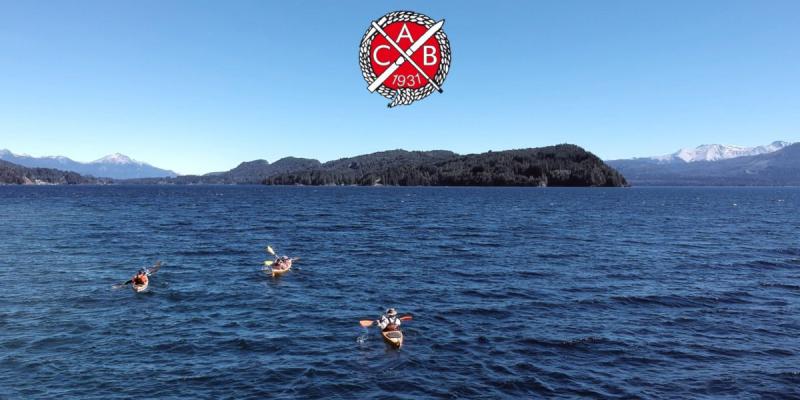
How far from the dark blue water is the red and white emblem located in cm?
1284

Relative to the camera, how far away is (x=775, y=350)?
86.9 ft

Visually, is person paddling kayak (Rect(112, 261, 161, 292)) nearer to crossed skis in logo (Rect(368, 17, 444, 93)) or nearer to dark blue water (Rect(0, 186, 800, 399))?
dark blue water (Rect(0, 186, 800, 399))

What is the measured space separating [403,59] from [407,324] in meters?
17.1

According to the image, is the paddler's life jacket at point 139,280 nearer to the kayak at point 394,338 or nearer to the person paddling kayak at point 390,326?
the person paddling kayak at point 390,326

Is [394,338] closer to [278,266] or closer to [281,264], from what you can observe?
[278,266]

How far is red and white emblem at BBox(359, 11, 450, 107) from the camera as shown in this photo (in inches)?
769

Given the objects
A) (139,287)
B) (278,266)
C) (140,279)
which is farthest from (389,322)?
(140,279)

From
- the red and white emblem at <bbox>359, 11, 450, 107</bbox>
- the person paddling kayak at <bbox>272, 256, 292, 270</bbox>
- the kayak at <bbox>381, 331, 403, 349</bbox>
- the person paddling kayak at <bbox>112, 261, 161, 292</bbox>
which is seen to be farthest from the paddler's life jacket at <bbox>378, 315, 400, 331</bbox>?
the person paddling kayak at <bbox>112, 261, 161, 292</bbox>

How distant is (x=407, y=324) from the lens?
1200 inches

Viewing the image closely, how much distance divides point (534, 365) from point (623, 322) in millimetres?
10188

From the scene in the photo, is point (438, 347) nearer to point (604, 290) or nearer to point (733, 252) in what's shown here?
point (604, 290)

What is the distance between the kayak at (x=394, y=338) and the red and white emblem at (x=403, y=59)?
13107 mm

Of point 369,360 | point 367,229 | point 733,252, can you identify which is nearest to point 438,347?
point 369,360

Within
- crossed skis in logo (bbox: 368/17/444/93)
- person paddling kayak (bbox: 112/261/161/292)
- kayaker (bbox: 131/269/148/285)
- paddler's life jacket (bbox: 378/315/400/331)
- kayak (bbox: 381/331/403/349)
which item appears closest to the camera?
crossed skis in logo (bbox: 368/17/444/93)
